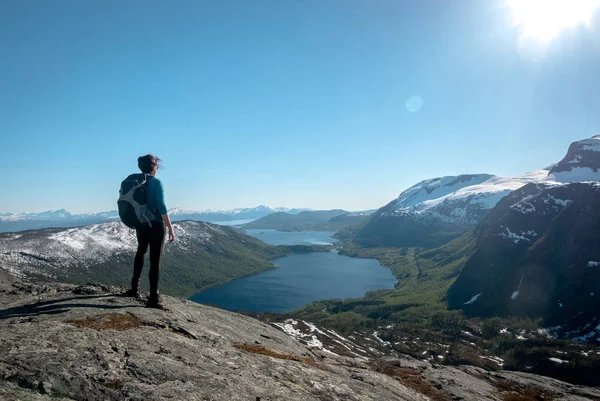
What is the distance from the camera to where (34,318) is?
376 inches

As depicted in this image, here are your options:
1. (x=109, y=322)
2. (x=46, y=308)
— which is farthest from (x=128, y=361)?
(x=46, y=308)

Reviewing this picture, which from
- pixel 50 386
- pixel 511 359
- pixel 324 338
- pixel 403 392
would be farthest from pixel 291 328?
pixel 50 386

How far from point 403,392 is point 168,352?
10.5 metres

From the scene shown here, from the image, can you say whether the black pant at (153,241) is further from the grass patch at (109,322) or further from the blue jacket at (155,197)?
the grass patch at (109,322)

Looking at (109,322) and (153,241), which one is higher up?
(153,241)

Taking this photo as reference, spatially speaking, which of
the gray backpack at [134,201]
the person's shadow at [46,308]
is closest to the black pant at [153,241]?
the gray backpack at [134,201]

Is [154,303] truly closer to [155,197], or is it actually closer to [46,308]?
[46,308]

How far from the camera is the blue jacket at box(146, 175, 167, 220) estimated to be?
1124cm

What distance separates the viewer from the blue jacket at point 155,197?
1124 centimetres

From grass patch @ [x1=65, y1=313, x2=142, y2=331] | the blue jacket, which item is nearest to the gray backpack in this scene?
the blue jacket

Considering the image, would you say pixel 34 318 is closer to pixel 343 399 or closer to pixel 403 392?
pixel 343 399

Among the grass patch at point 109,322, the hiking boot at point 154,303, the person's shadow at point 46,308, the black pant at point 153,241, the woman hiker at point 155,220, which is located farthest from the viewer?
the hiking boot at point 154,303

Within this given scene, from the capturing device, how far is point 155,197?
11.3 meters

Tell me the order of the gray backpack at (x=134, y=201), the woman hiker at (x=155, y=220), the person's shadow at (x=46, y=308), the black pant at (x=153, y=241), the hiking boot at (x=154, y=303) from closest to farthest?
the person's shadow at (x=46, y=308)
the gray backpack at (x=134, y=201)
the woman hiker at (x=155, y=220)
the black pant at (x=153, y=241)
the hiking boot at (x=154, y=303)
